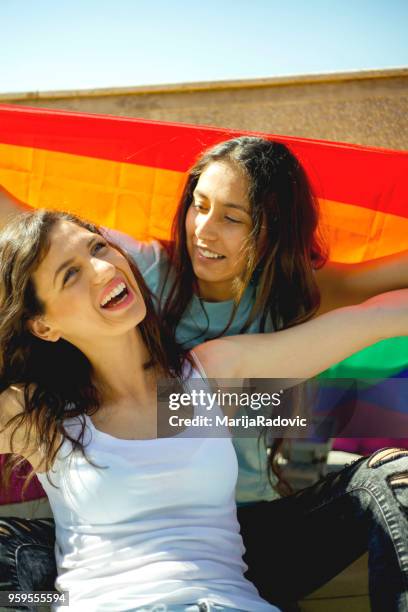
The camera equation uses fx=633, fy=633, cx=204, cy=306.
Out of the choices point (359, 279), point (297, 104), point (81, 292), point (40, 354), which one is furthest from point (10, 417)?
point (297, 104)

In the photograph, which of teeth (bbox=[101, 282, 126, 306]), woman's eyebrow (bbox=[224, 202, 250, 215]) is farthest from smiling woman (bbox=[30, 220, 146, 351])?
woman's eyebrow (bbox=[224, 202, 250, 215])

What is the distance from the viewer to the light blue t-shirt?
1729 millimetres

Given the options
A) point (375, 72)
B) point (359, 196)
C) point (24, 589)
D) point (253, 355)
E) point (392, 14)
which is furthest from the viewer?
point (375, 72)

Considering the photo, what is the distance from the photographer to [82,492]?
1.36m

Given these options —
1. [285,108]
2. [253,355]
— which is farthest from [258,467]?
[285,108]

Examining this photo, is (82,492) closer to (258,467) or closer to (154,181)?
(258,467)

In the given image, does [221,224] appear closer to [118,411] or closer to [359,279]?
[359,279]

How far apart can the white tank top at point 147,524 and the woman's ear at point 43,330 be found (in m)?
0.21

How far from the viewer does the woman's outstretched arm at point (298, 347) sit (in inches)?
60.9

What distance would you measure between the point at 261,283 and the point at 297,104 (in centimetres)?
214

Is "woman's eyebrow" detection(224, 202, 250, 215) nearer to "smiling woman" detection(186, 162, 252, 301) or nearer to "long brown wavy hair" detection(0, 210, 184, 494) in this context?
"smiling woman" detection(186, 162, 252, 301)

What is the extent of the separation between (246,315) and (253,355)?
1.03 ft

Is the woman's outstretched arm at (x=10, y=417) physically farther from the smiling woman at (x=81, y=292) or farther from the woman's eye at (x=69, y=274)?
the woman's eye at (x=69, y=274)

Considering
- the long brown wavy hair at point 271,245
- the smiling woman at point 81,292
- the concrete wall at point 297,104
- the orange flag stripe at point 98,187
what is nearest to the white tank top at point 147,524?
the smiling woman at point 81,292
